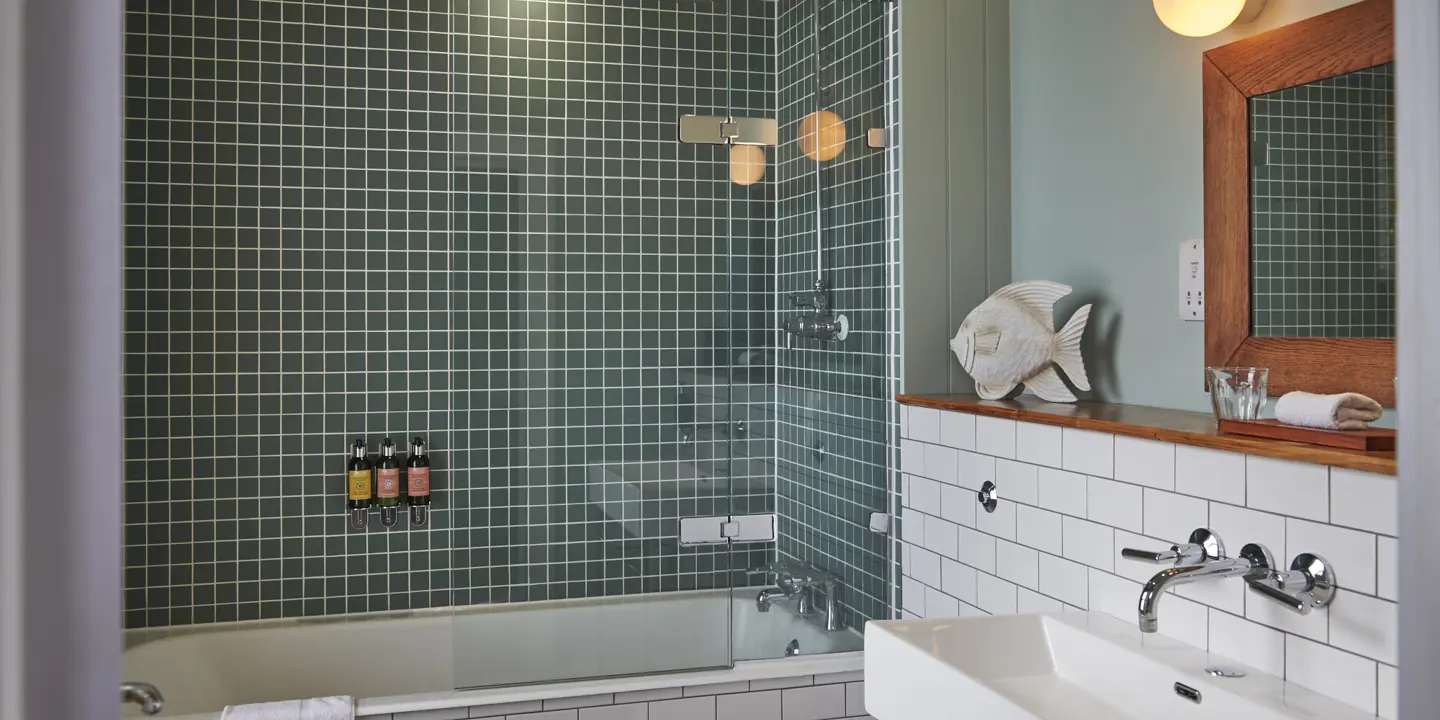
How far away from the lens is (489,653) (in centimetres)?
243

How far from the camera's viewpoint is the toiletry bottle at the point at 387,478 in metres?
3.21

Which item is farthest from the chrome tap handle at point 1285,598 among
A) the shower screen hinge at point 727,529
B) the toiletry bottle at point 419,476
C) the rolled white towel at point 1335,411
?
the toiletry bottle at point 419,476

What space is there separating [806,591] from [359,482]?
1446 millimetres

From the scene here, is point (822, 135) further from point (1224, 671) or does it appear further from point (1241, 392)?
point (1224, 671)

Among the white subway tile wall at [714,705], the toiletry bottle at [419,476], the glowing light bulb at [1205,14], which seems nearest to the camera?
the glowing light bulb at [1205,14]

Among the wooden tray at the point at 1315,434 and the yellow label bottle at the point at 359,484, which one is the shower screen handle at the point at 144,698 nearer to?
the wooden tray at the point at 1315,434

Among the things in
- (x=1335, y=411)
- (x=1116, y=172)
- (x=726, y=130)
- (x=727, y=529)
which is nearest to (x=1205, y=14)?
(x=1116, y=172)

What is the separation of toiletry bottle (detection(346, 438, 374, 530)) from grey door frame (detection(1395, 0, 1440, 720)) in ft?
9.82

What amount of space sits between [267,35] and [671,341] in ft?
5.68

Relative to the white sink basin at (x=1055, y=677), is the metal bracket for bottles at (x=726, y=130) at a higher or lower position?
higher

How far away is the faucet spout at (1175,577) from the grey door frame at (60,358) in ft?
4.61

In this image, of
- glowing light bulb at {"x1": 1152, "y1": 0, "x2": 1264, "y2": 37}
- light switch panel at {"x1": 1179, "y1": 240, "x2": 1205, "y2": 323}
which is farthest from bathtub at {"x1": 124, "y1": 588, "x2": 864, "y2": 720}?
glowing light bulb at {"x1": 1152, "y1": 0, "x2": 1264, "y2": 37}

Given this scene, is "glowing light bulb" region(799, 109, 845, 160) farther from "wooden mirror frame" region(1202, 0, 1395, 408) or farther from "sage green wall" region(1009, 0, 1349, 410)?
"wooden mirror frame" region(1202, 0, 1395, 408)

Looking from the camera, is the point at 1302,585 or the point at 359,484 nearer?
the point at 1302,585
